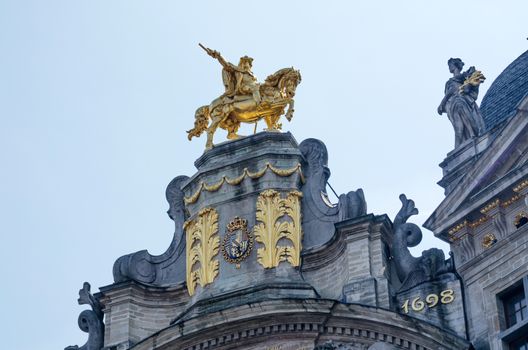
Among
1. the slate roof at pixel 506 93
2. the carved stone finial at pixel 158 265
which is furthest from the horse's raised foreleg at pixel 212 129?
the slate roof at pixel 506 93

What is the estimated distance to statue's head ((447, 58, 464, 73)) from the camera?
40375mm

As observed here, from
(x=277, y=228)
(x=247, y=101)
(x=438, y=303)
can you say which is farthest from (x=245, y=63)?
(x=438, y=303)

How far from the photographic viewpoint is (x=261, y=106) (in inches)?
1610

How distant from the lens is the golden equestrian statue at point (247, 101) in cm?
4097

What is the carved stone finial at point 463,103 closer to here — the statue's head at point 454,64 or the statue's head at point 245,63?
the statue's head at point 454,64

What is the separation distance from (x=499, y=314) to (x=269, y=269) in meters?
5.31

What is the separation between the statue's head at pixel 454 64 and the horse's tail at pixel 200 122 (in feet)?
17.1

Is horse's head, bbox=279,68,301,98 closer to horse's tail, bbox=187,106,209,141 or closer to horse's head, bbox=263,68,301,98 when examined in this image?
horse's head, bbox=263,68,301,98

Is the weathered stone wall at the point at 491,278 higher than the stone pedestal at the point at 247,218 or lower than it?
lower

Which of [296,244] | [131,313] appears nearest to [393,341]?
[296,244]

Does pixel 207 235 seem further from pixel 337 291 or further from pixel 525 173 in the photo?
pixel 525 173

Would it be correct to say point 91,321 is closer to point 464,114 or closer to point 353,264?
point 353,264

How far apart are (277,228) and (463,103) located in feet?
14.8

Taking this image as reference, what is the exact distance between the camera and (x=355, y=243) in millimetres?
A: 38281
